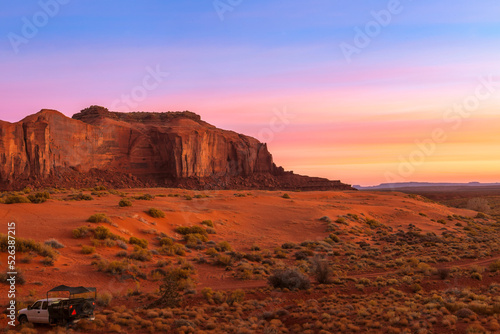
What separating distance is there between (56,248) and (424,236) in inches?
1184

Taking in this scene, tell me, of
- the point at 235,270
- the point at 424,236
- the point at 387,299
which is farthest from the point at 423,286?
the point at 424,236

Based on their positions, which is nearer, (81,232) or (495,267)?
(495,267)

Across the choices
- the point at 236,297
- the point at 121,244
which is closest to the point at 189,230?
the point at 121,244

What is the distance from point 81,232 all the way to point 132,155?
207ft

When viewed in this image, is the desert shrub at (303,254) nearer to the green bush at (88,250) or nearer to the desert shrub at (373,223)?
the green bush at (88,250)

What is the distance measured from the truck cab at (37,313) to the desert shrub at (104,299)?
2588 millimetres

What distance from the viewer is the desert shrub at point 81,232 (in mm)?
22422

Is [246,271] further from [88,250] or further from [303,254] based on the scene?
[88,250]

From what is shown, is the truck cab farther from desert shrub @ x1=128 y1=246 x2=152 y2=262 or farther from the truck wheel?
desert shrub @ x1=128 y1=246 x2=152 y2=262

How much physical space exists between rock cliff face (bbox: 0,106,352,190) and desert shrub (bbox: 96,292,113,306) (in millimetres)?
55152

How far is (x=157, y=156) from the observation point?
86.8m

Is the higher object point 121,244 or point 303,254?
point 121,244

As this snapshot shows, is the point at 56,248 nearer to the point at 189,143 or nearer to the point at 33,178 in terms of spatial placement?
the point at 33,178

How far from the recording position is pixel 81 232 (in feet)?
74.6
